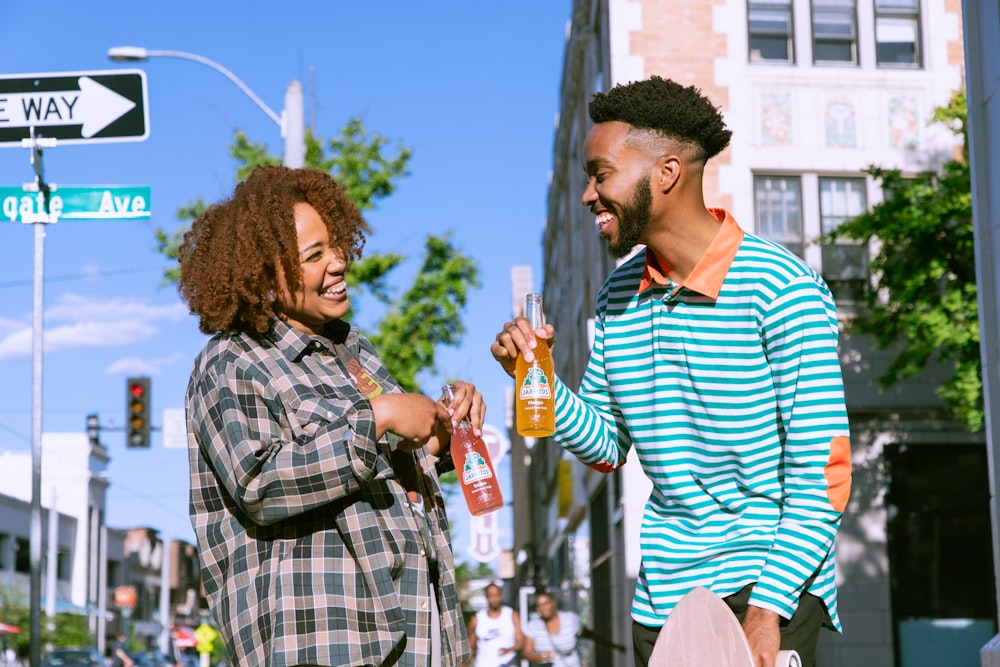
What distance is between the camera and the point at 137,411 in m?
25.7

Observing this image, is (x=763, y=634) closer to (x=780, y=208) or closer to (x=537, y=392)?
(x=537, y=392)

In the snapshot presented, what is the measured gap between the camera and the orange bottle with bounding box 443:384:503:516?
3445mm

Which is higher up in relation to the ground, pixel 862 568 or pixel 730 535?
pixel 730 535

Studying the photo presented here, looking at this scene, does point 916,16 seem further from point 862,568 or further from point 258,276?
point 258,276

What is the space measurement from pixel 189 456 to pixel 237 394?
8.4 inches

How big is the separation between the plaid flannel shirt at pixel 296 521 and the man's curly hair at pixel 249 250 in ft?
0.25

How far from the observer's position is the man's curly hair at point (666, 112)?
324cm

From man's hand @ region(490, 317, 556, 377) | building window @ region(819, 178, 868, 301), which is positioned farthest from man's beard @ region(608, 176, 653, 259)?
building window @ region(819, 178, 868, 301)

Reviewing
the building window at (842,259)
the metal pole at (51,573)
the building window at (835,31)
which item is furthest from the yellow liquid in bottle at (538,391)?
the metal pole at (51,573)

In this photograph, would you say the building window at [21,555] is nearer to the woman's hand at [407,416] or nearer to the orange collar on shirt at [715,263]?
the woman's hand at [407,416]

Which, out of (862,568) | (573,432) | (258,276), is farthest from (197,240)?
(862,568)

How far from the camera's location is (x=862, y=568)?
17.4 m

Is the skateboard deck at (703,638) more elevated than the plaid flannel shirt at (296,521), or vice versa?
the plaid flannel shirt at (296,521)

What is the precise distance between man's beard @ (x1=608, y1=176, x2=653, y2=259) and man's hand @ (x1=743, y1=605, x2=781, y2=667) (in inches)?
35.8
